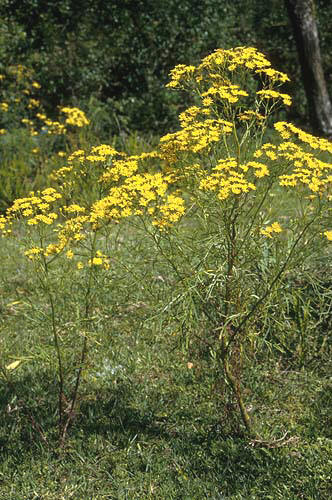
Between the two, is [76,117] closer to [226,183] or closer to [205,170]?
[205,170]

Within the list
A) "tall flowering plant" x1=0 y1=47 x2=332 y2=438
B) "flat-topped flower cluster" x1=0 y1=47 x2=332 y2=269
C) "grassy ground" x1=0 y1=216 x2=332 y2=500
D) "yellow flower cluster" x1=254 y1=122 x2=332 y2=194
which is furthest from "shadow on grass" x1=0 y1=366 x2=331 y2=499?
"yellow flower cluster" x1=254 y1=122 x2=332 y2=194

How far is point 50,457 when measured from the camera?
3047 mm

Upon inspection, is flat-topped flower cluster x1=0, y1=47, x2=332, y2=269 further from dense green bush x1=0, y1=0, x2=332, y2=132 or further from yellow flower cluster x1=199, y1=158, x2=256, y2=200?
dense green bush x1=0, y1=0, x2=332, y2=132

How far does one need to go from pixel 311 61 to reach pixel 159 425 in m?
5.74

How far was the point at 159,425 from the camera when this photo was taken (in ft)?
10.6

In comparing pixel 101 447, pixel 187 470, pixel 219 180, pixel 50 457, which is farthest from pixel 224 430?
pixel 219 180

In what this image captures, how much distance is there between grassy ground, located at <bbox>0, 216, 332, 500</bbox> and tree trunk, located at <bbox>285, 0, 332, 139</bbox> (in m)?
4.81

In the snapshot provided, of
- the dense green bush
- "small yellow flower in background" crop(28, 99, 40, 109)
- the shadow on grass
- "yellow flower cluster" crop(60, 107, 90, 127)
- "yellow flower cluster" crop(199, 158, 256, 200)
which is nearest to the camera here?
"yellow flower cluster" crop(199, 158, 256, 200)

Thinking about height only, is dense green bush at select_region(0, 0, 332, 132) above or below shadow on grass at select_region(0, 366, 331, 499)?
above

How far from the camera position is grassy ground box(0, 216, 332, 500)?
283 cm

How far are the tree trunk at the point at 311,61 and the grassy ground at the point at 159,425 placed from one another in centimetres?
481

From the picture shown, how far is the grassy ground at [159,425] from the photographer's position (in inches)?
112

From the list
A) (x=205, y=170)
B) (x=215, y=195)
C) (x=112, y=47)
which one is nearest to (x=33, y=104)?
(x=112, y=47)

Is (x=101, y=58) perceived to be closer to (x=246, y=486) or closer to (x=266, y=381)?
(x=266, y=381)
